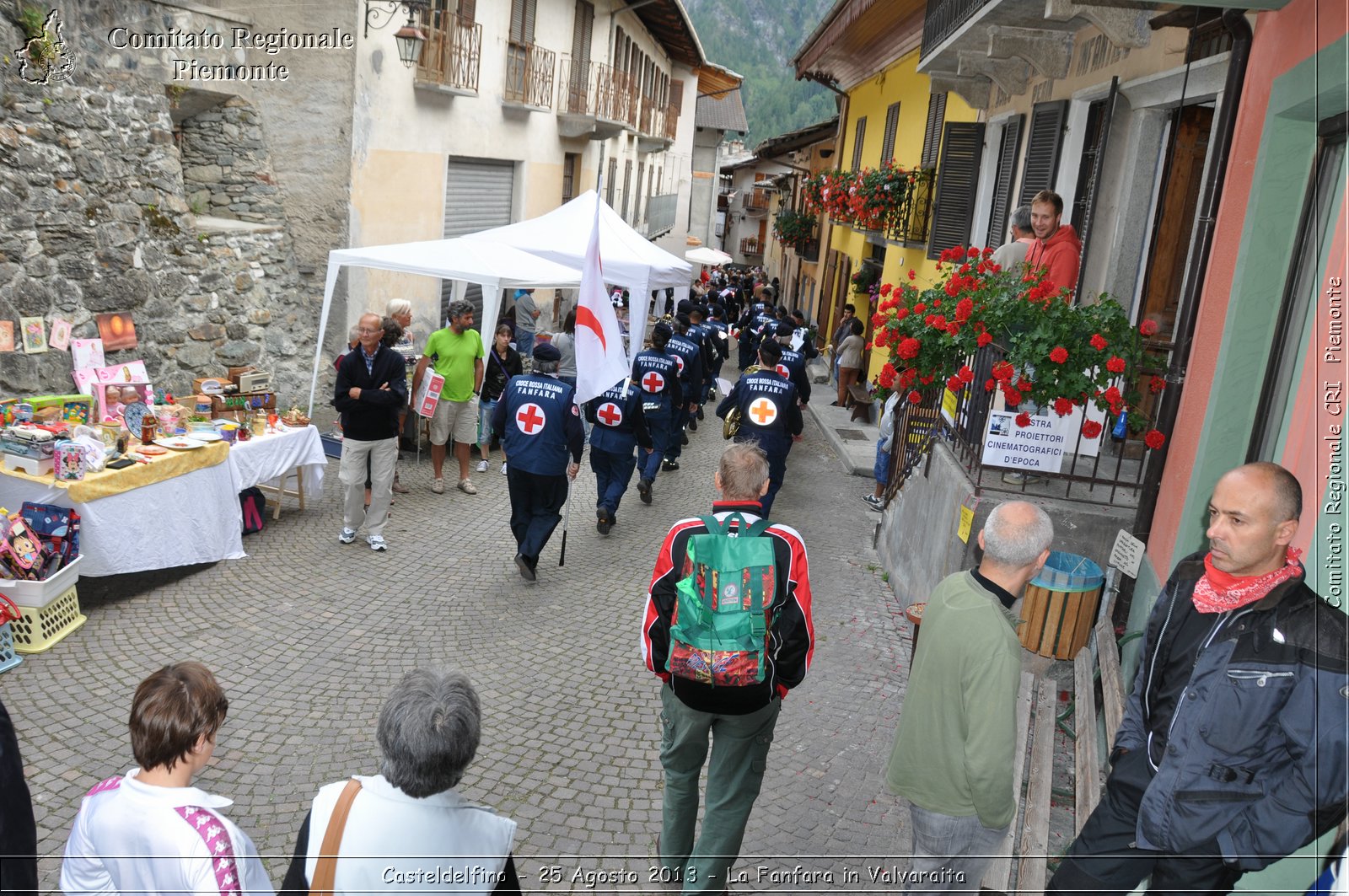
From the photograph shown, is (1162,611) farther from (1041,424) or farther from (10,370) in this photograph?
(10,370)

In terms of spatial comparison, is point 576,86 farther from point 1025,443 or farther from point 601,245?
point 1025,443

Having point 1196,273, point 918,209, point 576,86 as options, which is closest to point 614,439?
point 1196,273

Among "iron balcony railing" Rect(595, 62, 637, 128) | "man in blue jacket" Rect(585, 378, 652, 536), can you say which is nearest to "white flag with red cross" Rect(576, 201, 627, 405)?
"man in blue jacket" Rect(585, 378, 652, 536)

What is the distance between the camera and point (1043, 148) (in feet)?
29.9

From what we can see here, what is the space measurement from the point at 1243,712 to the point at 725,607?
1.65 meters

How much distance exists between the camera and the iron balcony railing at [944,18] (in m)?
8.50

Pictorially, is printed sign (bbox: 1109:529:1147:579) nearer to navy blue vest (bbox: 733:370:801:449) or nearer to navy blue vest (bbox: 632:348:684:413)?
navy blue vest (bbox: 733:370:801:449)

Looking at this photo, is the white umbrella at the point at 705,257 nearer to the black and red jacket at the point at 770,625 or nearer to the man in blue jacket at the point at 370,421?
the man in blue jacket at the point at 370,421

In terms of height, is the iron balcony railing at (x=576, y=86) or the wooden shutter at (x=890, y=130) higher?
the iron balcony railing at (x=576, y=86)

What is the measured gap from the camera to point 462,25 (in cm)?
1527

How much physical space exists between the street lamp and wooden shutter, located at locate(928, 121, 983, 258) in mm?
6725

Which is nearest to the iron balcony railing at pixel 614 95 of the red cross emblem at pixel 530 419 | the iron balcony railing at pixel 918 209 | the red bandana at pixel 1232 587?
the iron balcony railing at pixel 918 209

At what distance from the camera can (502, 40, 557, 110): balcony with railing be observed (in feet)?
58.0

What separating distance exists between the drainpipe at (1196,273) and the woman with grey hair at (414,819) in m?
4.58
